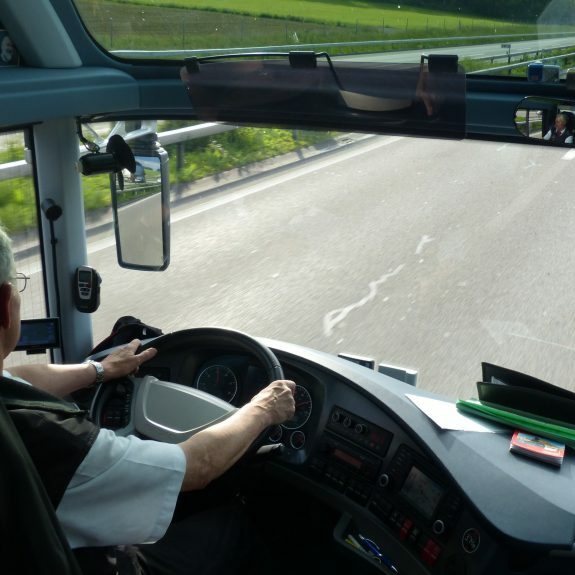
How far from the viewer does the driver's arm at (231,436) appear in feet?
7.36

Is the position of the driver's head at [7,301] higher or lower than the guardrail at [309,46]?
lower

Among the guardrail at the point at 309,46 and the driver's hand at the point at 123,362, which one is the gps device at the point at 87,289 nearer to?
the driver's hand at the point at 123,362

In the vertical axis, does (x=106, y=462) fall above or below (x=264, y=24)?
below

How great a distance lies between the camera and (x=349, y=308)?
3.41 m

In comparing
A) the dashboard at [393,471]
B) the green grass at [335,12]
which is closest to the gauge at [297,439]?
the dashboard at [393,471]

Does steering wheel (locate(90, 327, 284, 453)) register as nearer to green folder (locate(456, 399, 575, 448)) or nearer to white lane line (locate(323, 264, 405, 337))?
white lane line (locate(323, 264, 405, 337))

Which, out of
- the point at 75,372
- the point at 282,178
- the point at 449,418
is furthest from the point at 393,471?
the point at 282,178

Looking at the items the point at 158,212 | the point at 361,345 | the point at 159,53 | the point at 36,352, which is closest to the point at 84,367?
the point at 36,352

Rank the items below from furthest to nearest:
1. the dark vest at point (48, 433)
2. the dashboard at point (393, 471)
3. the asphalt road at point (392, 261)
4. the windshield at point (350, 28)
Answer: the asphalt road at point (392, 261)
the dashboard at point (393, 471)
the windshield at point (350, 28)
the dark vest at point (48, 433)

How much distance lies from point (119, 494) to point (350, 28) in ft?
5.49

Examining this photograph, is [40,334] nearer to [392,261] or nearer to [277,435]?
[277,435]

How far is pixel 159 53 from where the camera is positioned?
3.39m

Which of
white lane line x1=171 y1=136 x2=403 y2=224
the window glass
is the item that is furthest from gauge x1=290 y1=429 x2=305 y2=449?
the window glass

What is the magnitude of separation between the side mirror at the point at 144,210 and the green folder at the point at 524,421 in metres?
1.44
